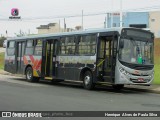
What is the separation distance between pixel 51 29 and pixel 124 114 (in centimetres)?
12474

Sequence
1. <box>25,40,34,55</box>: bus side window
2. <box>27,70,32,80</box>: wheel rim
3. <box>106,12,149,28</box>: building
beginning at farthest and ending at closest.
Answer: <box>106,12,149,28</box>: building, <box>25,40,34,55</box>: bus side window, <box>27,70,32,80</box>: wheel rim

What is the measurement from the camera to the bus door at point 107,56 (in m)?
19.8

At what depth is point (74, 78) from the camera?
22391mm

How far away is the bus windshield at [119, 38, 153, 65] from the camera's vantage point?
19.6 metres

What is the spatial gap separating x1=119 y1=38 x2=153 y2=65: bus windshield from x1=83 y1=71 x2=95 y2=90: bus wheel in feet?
7.52

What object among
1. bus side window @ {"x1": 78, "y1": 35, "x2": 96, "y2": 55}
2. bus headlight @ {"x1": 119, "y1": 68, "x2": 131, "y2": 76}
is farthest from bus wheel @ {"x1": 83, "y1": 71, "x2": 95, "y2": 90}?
bus headlight @ {"x1": 119, "y1": 68, "x2": 131, "y2": 76}

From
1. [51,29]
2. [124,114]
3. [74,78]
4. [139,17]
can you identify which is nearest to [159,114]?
[124,114]

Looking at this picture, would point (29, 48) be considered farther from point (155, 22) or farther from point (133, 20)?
point (155, 22)

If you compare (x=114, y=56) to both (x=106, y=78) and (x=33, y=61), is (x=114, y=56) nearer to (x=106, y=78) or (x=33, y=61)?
(x=106, y=78)

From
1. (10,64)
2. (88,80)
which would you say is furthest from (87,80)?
(10,64)

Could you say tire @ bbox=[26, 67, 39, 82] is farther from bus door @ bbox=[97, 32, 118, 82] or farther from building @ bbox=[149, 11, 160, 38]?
building @ bbox=[149, 11, 160, 38]

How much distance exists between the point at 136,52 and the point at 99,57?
1.92m

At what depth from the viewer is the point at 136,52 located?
19922mm

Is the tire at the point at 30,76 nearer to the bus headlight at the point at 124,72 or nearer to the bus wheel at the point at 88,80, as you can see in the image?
the bus wheel at the point at 88,80
